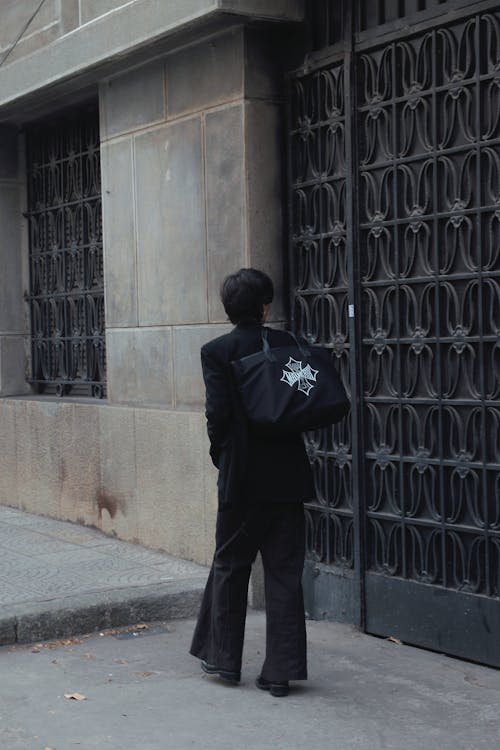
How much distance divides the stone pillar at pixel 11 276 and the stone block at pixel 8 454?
33cm

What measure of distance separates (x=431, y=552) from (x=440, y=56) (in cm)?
245

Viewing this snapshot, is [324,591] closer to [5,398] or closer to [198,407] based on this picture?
[198,407]

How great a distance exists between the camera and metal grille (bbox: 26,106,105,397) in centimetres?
958

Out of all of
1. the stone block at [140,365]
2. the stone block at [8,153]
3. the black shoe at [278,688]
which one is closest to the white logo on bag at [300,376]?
the black shoe at [278,688]

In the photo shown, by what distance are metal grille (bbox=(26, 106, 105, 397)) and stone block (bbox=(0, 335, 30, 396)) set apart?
110mm

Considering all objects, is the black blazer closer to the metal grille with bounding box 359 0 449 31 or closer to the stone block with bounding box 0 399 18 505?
the metal grille with bounding box 359 0 449 31

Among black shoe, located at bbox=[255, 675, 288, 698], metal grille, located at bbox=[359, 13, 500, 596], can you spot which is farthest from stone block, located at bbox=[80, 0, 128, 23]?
black shoe, located at bbox=[255, 675, 288, 698]

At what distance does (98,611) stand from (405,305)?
2327 millimetres

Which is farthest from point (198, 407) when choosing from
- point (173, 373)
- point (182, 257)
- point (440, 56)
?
point (440, 56)

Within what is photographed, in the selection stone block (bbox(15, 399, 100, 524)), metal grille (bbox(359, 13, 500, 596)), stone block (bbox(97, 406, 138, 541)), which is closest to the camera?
metal grille (bbox(359, 13, 500, 596))

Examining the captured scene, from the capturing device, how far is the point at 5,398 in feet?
34.4

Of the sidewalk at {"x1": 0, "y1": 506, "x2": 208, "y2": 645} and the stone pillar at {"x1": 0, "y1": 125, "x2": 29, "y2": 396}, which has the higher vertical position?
the stone pillar at {"x1": 0, "y1": 125, "x2": 29, "y2": 396}

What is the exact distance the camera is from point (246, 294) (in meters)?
5.48

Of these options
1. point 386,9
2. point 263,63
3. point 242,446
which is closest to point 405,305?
point 242,446
